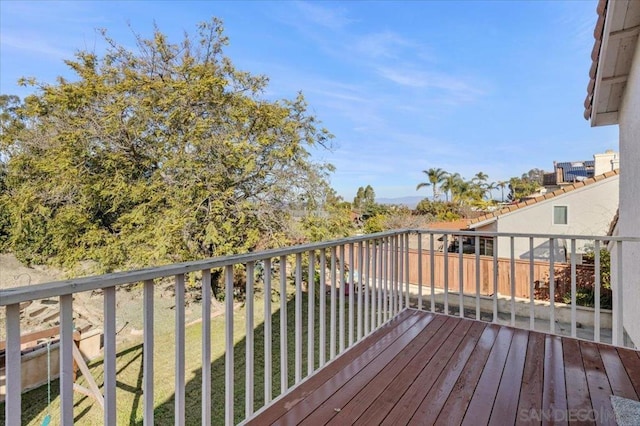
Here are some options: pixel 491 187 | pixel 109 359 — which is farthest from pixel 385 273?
pixel 491 187

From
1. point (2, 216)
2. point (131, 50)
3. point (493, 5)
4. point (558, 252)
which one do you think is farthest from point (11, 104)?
point (558, 252)

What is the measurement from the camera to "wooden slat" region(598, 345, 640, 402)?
201 cm

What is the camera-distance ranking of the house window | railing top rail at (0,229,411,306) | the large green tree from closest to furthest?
railing top rail at (0,229,411,306) → the large green tree → the house window

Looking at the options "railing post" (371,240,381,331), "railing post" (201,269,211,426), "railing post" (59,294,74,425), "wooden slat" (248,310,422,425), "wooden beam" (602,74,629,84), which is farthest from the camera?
"wooden beam" (602,74,629,84)

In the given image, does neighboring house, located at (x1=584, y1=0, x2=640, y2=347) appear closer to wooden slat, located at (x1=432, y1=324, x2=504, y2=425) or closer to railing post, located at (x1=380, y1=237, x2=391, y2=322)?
wooden slat, located at (x1=432, y1=324, x2=504, y2=425)

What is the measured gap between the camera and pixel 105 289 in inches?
46.0

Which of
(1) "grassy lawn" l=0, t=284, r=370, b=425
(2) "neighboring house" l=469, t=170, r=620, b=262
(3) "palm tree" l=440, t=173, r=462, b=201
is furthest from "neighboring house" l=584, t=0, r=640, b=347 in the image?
(3) "palm tree" l=440, t=173, r=462, b=201

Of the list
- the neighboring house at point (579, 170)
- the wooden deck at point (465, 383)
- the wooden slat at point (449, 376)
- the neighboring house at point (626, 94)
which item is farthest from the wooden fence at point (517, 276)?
the neighboring house at point (579, 170)

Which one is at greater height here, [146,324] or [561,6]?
[561,6]

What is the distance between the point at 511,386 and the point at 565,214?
13.3m

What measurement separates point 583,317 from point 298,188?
7.35 meters

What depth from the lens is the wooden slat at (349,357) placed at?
6.22 ft

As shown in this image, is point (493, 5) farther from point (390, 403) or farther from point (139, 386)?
point (139, 386)

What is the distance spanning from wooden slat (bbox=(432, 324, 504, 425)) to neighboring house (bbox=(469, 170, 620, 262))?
11.5 meters
